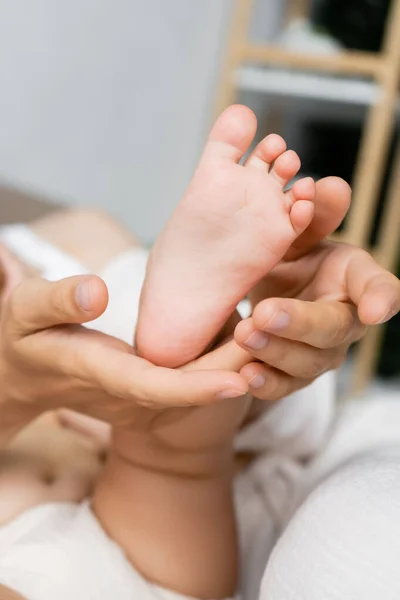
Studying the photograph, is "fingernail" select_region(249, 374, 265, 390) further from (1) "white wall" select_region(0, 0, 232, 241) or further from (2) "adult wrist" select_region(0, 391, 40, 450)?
(1) "white wall" select_region(0, 0, 232, 241)

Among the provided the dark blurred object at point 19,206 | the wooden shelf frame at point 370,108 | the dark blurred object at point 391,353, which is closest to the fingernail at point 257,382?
the dark blurred object at point 19,206

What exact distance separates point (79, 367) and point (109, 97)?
3.92 ft

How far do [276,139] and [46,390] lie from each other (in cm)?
26

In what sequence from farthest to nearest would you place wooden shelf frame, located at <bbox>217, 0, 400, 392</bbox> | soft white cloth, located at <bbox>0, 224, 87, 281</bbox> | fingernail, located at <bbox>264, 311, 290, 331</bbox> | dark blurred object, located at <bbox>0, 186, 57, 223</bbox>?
1. wooden shelf frame, located at <bbox>217, 0, 400, 392</bbox>
2. dark blurred object, located at <bbox>0, 186, 57, 223</bbox>
3. soft white cloth, located at <bbox>0, 224, 87, 281</bbox>
4. fingernail, located at <bbox>264, 311, 290, 331</bbox>

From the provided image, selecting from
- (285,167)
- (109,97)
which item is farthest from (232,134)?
(109,97)

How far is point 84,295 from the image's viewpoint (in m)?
0.41

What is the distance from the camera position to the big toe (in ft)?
1.48

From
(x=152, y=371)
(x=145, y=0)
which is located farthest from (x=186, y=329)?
(x=145, y=0)

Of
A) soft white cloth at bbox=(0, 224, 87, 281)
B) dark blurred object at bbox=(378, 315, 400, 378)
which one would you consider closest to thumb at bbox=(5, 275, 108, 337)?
soft white cloth at bbox=(0, 224, 87, 281)

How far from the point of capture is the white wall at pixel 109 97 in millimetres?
1271

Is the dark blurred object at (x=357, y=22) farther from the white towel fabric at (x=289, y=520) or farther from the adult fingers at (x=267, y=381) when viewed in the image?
the adult fingers at (x=267, y=381)

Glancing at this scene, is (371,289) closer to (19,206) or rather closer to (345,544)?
(345,544)

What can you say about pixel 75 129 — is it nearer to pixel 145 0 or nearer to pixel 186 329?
pixel 145 0

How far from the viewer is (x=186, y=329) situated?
0.47 m
